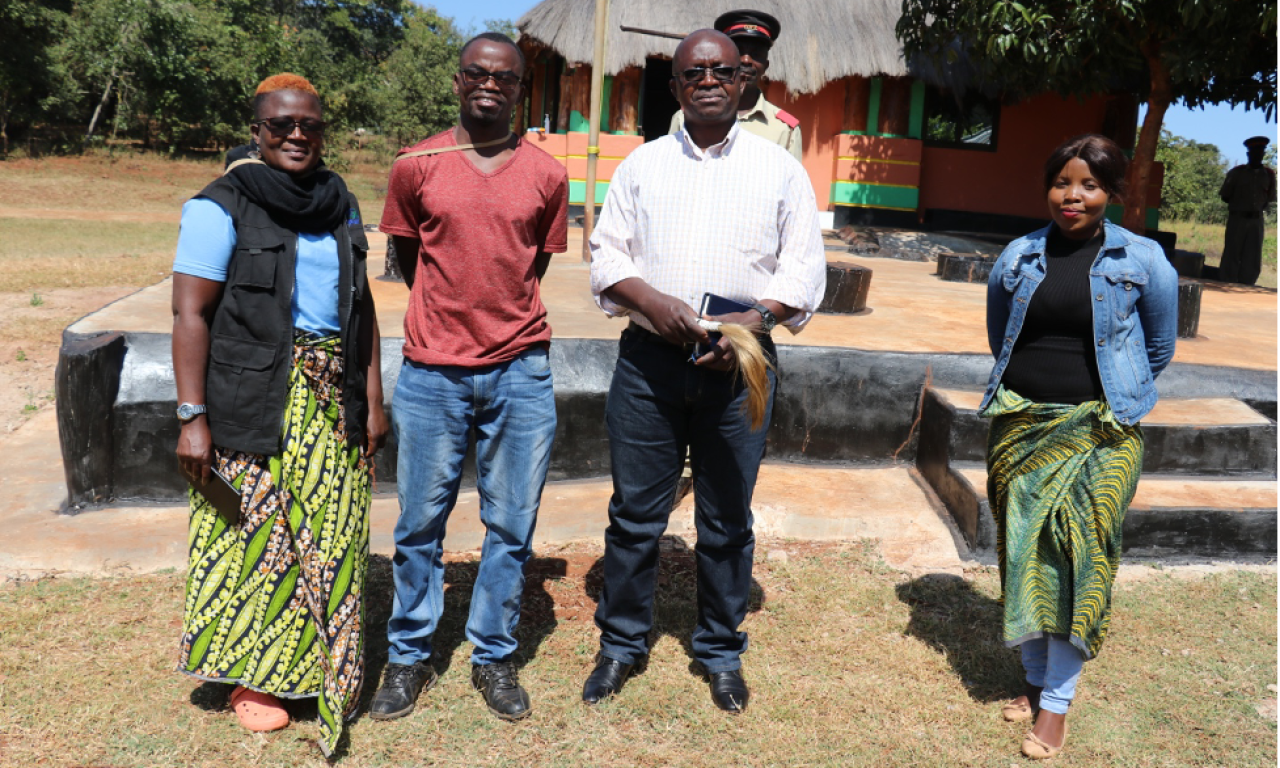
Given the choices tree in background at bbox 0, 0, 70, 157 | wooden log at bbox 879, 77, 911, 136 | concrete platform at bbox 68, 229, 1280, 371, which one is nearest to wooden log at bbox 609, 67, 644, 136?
wooden log at bbox 879, 77, 911, 136

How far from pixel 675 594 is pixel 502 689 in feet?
3.60

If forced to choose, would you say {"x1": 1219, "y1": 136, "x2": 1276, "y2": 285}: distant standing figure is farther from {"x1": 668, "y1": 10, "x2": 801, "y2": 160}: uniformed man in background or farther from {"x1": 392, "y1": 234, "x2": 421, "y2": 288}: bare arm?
{"x1": 392, "y1": 234, "x2": 421, "y2": 288}: bare arm

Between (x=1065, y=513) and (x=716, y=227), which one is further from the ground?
(x=716, y=227)

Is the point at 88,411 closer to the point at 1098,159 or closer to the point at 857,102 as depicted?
the point at 1098,159

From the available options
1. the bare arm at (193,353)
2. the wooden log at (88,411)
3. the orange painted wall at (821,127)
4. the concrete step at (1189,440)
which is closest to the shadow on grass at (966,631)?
the concrete step at (1189,440)

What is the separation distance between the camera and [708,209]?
2742 millimetres

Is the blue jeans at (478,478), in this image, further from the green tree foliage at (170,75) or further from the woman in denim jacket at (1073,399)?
the green tree foliage at (170,75)

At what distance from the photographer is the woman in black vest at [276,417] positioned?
A: 257 centimetres

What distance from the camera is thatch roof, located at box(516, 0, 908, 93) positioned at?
548 inches

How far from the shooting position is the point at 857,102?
14773 millimetres

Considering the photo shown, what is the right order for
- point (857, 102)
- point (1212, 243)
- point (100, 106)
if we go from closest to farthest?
point (857, 102), point (1212, 243), point (100, 106)

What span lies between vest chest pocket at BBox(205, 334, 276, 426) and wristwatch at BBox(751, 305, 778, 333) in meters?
1.28

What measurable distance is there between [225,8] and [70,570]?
81.1ft

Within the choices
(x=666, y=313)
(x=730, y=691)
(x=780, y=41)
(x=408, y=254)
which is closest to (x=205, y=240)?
(x=408, y=254)
